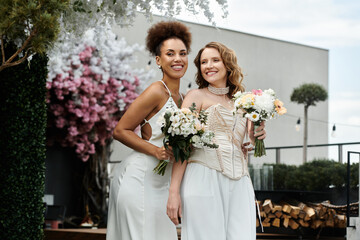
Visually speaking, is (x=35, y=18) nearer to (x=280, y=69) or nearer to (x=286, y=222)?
(x=286, y=222)

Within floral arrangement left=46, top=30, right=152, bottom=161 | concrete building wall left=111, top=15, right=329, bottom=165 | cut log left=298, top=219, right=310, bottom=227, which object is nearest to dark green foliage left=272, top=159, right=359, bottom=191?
cut log left=298, top=219, right=310, bottom=227

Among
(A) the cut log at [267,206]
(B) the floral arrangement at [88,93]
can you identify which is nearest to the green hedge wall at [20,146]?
(A) the cut log at [267,206]

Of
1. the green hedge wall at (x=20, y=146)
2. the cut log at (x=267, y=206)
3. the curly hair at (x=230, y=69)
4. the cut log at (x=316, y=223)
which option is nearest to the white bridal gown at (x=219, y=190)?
the curly hair at (x=230, y=69)

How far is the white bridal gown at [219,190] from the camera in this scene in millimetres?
3238

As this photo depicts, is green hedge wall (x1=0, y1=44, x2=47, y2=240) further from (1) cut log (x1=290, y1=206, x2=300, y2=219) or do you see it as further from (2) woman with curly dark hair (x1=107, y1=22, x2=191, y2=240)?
(1) cut log (x1=290, y1=206, x2=300, y2=219)

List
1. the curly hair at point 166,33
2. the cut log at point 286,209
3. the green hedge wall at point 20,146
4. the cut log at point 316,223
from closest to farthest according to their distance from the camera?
the curly hair at point 166,33 < the green hedge wall at point 20,146 < the cut log at point 286,209 < the cut log at point 316,223

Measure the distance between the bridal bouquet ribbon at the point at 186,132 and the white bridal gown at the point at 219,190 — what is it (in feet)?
0.22

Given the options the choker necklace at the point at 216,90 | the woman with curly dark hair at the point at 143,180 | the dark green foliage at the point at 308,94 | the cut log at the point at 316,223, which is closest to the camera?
the choker necklace at the point at 216,90

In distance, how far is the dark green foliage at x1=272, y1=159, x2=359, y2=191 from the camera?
9273 mm

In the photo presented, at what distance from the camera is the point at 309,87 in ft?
60.1

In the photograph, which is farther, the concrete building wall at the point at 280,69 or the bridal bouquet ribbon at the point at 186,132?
the concrete building wall at the point at 280,69

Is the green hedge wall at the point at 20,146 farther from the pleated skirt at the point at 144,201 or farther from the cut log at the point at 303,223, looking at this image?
the cut log at the point at 303,223

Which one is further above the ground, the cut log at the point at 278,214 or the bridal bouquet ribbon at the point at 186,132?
the bridal bouquet ribbon at the point at 186,132

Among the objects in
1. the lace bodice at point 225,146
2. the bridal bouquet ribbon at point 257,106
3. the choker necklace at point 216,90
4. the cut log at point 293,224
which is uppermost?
the choker necklace at point 216,90
